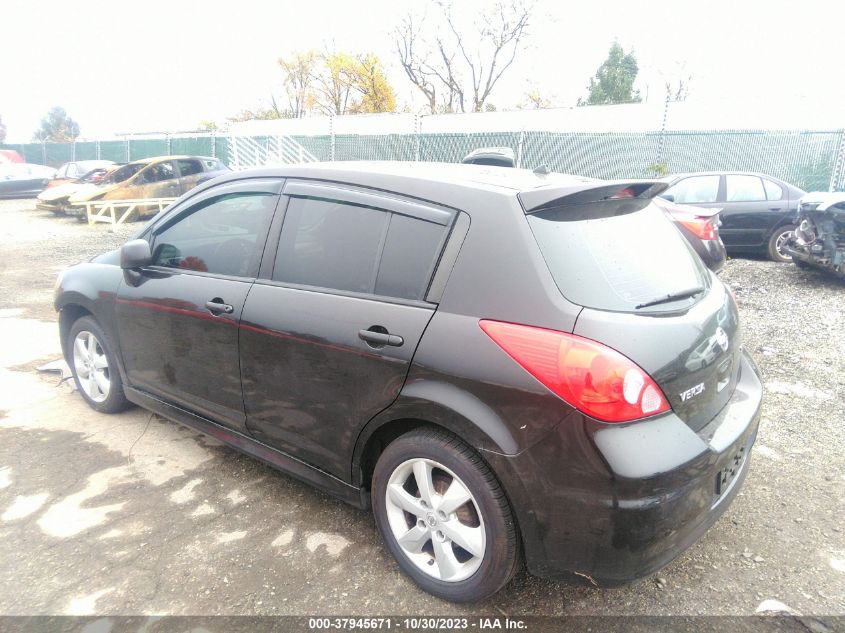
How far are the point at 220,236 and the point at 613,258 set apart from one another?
2.08 m

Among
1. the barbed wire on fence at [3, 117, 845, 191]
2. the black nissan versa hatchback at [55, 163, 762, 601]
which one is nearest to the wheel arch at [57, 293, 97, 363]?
the black nissan versa hatchback at [55, 163, 762, 601]

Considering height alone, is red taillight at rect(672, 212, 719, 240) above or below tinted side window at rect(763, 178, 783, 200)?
below

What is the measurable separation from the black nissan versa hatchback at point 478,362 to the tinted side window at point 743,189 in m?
7.67

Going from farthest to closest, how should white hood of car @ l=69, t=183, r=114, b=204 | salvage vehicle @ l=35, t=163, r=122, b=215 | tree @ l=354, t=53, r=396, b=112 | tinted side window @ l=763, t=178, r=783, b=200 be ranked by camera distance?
tree @ l=354, t=53, r=396, b=112 < salvage vehicle @ l=35, t=163, r=122, b=215 < white hood of car @ l=69, t=183, r=114, b=204 < tinted side window @ l=763, t=178, r=783, b=200

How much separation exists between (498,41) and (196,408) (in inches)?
1594

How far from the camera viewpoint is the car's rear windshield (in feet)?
6.89

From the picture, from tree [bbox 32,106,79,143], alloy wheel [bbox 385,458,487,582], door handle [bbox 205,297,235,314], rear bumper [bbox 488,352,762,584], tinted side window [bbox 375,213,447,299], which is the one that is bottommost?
alloy wheel [bbox 385,458,487,582]

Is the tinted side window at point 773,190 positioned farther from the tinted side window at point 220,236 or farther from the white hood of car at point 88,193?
the white hood of car at point 88,193

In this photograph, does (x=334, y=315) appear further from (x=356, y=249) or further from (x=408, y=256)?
(x=408, y=256)

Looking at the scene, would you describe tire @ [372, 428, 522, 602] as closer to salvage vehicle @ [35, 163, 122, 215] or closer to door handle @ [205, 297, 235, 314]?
door handle @ [205, 297, 235, 314]

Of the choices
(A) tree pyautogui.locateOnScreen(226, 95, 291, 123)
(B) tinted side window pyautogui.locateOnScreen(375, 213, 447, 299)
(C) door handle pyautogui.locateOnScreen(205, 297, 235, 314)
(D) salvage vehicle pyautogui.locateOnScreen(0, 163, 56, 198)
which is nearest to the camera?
(B) tinted side window pyautogui.locateOnScreen(375, 213, 447, 299)

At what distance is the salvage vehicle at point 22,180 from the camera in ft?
70.5

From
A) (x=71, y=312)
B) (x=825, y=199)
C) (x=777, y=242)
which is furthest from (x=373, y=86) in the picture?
(x=71, y=312)

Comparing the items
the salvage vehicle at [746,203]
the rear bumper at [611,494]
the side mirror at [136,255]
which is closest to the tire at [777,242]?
the salvage vehicle at [746,203]
